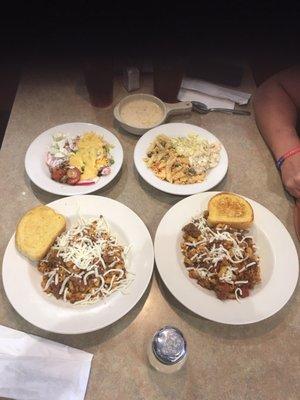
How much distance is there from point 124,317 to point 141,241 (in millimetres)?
283

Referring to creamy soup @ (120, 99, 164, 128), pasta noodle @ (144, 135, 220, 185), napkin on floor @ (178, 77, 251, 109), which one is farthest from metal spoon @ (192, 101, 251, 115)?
pasta noodle @ (144, 135, 220, 185)

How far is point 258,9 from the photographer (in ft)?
0.72

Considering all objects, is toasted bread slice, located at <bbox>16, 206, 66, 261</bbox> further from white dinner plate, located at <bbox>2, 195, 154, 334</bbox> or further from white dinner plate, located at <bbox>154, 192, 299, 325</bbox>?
white dinner plate, located at <bbox>154, 192, 299, 325</bbox>

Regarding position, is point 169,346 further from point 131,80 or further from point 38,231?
point 131,80

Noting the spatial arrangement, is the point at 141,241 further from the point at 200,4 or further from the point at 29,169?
the point at 200,4

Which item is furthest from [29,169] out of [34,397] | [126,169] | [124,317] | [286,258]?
[286,258]

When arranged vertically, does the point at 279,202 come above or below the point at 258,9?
below

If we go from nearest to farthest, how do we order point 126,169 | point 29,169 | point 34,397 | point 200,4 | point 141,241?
point 200,4 → point 34,397 → point 141,241 → point 29,169 → point 126,169

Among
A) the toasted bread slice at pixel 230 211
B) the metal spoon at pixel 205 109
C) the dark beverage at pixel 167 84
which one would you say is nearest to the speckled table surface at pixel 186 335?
the toasted bread slice at pixel 230 211

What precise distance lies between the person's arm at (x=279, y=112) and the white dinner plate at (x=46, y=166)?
0.75 m

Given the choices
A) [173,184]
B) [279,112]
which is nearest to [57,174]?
[173,184]

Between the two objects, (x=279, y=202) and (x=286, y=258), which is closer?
(x=286, y=258)

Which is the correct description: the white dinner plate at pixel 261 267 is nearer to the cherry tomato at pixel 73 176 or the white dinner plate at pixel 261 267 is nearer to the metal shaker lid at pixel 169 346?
the metal shaker lid at pixel 169 346

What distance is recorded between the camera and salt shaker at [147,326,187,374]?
3.44ft
